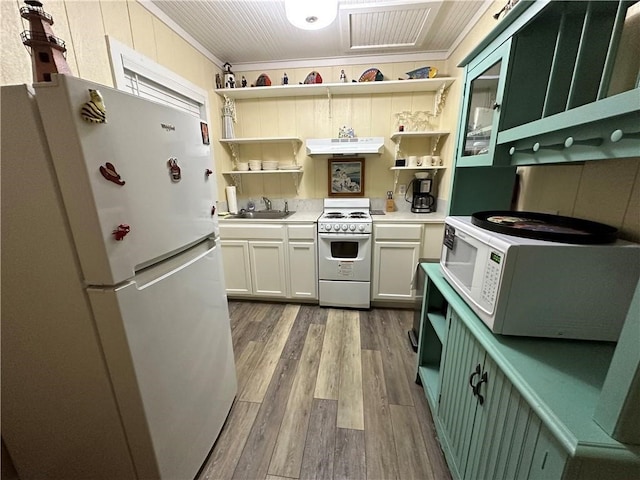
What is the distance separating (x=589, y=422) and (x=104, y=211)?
129 cm

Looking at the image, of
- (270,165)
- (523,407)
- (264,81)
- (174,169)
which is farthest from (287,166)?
(523,407)

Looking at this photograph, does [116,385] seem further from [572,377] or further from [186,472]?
[572,377]

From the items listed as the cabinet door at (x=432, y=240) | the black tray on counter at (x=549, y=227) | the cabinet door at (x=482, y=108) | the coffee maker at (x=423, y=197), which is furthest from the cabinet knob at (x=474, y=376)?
the coffee maker at (x=423, y=197)

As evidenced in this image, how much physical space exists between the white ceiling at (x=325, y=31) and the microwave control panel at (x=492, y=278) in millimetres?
1988

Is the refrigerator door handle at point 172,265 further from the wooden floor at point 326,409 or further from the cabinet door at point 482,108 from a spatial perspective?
the cabinet door at point 482,108

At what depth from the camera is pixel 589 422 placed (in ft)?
1.80

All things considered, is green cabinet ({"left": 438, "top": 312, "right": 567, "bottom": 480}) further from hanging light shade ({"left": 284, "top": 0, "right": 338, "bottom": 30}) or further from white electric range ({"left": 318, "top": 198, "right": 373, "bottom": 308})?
hanging light shade ({"left": 284, "top": 0, "right": 338, "bottom": 30})

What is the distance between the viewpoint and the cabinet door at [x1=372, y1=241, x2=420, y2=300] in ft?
8.21

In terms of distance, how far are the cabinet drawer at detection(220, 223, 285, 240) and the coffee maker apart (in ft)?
4.81

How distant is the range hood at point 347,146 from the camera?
260cm

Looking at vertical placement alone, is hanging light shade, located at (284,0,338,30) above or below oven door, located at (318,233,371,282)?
above

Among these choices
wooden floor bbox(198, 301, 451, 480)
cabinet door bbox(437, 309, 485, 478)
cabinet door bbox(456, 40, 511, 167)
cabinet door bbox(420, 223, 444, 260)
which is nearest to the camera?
cabinet door bbox(437, 309, 485, 478)

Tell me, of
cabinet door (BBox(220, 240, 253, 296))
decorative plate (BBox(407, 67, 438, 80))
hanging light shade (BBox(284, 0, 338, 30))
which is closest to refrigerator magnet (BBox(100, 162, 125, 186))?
hanging light shade (BBox(284, 0, 338, 30))

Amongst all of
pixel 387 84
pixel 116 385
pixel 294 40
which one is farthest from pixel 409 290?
pixel 294 40
